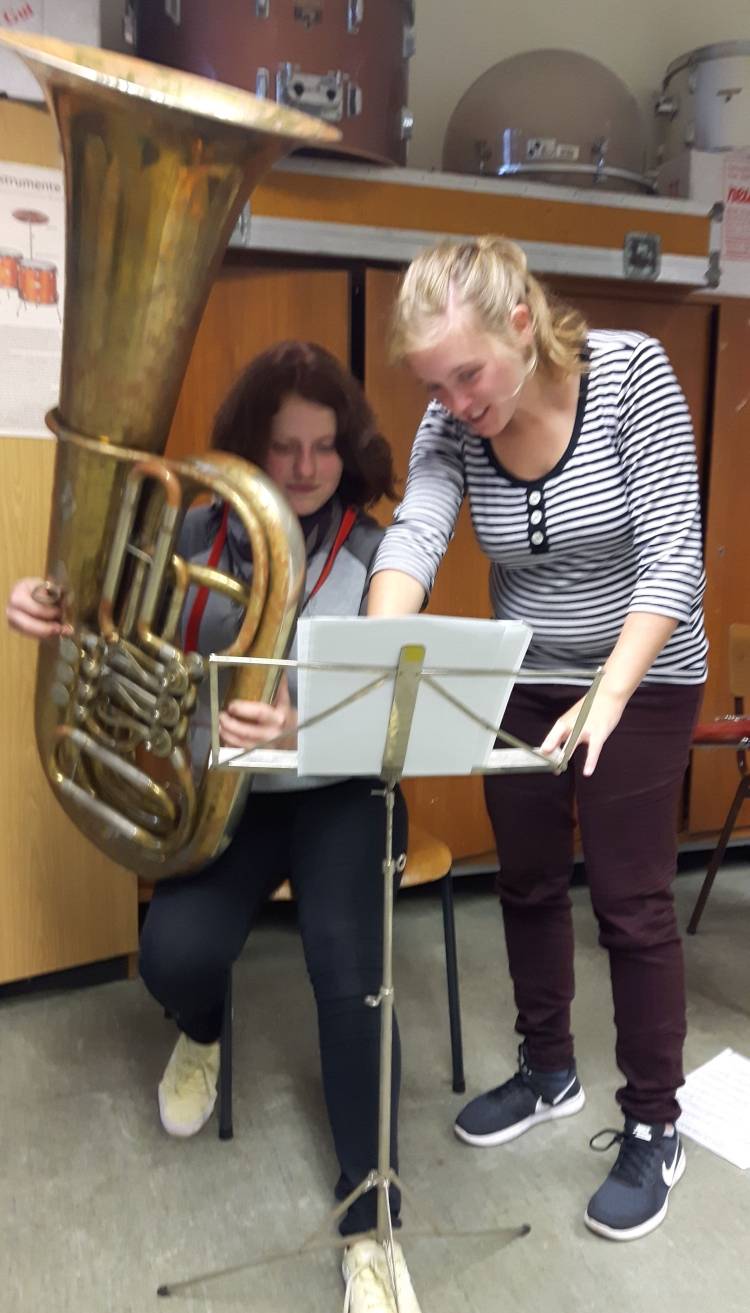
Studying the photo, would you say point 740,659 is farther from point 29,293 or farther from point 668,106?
point 29,293

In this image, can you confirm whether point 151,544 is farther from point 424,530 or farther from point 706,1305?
point 706,1305

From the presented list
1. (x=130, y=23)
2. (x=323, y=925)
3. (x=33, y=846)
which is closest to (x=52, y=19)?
(x=130, y=23)

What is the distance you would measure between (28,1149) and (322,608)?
946 millimetres

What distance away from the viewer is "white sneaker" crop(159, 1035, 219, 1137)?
158 centimetres

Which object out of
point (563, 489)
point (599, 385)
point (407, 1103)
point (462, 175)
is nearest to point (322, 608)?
point (563, 489)

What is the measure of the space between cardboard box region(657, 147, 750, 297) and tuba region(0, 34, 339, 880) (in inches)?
61.4

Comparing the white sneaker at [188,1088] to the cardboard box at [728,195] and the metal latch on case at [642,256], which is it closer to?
the metal latch on case at [642,256]

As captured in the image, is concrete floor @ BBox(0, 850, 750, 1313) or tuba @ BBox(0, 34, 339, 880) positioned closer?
tuba @ BBox(0, 34, 339, 880)

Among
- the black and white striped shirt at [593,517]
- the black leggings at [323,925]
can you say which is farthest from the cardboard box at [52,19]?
the black leggings at [323,925]

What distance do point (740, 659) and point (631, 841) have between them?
3.57ft

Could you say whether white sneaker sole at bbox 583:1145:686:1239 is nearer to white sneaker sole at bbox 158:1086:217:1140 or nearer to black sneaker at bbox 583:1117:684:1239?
black sneaker at bbox 583:1117:684:1239

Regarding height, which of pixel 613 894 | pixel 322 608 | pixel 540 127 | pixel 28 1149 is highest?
pixel 540 127

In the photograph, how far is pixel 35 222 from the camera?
67.7 inches

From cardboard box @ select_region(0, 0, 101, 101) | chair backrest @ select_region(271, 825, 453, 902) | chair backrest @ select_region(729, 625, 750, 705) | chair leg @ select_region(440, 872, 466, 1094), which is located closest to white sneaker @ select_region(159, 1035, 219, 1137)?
chair backrest @ select_region(271, 825, 453, 902)
